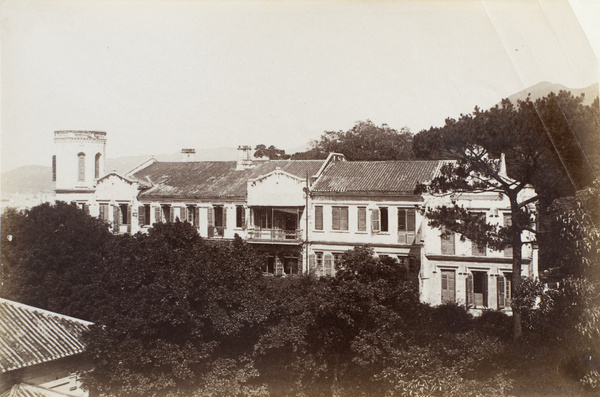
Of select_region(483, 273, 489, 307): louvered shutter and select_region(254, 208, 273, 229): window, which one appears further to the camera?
select_region(254, 208, 273, 229): window

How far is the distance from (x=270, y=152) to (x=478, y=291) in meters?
4.72

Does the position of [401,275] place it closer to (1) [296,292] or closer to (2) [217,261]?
(1) [296,292]

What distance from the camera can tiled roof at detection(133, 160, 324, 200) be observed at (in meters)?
10.5

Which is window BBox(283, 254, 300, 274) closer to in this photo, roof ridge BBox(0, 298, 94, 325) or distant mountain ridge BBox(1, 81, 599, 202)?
distant mountain ridge BBox(1, 81, 599, 202)

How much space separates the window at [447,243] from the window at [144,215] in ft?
18.7

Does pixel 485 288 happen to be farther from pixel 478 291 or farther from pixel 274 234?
pixel 274 234

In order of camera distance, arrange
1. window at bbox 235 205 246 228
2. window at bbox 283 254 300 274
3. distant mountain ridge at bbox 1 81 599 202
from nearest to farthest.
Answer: distant mountain ridge at bbox 1 81 599 202, window at bbox 283 254 300 274, window at bbox 235 205 246 228

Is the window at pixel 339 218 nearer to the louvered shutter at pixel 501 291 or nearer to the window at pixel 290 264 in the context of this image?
the window at pixel 290 264

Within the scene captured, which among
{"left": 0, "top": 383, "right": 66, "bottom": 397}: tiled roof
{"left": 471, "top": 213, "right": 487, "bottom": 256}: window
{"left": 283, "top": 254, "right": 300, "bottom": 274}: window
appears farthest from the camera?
{"left": 283, "top": 254, "right": 300, "bottom": 274}: window

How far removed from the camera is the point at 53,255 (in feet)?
31.6

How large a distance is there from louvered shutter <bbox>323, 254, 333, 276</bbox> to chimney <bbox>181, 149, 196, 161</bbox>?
3.16 metres

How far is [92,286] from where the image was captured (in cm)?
962

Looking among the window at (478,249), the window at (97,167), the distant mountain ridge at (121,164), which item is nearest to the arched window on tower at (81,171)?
the window at (97,167)

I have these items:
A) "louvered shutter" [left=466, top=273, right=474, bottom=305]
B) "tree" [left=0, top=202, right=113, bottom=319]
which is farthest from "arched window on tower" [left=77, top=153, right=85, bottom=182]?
"louvered shutter" [left=466, top=273, right=474, bottom=305]
